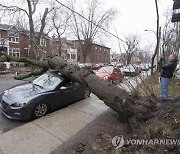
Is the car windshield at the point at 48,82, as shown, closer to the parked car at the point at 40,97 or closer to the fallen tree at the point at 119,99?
the parked car at the point at 40,97

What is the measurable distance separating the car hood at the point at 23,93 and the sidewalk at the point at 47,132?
77 centimetres

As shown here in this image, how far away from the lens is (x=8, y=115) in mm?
5363

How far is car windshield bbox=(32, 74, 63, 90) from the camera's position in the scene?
634 centimetres

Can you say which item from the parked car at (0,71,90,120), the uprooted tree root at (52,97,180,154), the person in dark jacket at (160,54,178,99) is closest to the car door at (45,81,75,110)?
the parked car at (0,71,90,120)

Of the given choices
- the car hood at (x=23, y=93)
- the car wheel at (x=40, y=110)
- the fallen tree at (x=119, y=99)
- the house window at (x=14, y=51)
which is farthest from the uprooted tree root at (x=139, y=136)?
the house window at (x=14, y=51)

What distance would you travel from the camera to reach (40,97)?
5.64m

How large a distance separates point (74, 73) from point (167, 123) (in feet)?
9.80

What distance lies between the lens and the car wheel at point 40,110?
5566mm

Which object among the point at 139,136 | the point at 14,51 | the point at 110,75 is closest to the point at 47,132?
the point at 139,136

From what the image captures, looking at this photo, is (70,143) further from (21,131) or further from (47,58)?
(47,58)

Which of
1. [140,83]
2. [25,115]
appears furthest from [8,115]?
[140,83]

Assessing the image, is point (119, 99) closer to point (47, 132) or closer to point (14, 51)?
point (47, 132)

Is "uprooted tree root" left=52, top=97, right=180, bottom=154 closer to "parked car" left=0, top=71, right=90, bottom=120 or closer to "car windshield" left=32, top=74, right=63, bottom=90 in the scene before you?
"parked car" left=0, top=71, right=90, bottom=120

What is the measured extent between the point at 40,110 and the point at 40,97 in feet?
1.40
